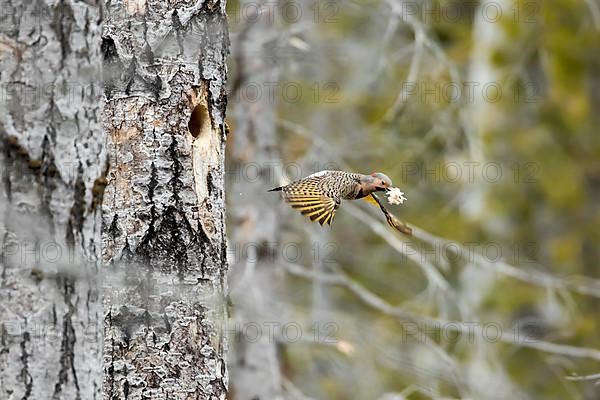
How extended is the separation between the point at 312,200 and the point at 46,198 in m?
1.90

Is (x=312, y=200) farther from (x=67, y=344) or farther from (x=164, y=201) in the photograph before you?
(x=67, y=344)

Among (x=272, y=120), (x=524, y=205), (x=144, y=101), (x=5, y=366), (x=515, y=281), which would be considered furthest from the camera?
(x=524, y=205)

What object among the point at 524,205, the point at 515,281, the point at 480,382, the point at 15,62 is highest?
the point at 15,62

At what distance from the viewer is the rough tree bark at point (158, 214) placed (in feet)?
11.5

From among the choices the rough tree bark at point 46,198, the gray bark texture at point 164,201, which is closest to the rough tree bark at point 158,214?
the gray bark texture at point 164,201

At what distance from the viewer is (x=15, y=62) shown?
2.40 m

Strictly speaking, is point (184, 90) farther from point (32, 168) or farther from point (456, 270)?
point (456, 270)

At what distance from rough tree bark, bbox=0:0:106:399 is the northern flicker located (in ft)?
5.32

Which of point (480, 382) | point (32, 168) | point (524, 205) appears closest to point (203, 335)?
point (32, 168)

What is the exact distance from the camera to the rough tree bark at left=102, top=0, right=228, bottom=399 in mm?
3492

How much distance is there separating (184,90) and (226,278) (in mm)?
638

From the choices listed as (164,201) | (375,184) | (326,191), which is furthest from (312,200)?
(164,201)

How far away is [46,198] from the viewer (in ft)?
7.84

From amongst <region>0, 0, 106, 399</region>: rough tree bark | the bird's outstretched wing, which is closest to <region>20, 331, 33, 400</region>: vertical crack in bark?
<region>0, 0, 106, 399</region>: rough tree bark
